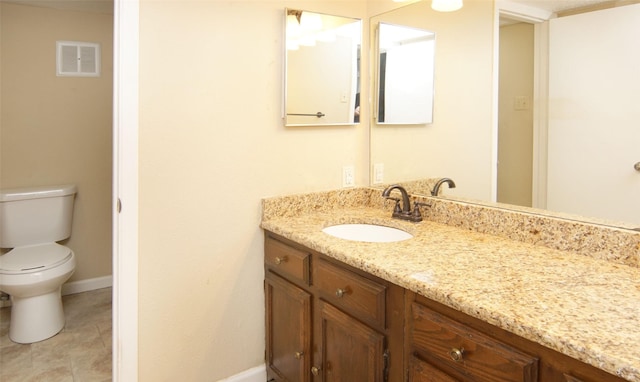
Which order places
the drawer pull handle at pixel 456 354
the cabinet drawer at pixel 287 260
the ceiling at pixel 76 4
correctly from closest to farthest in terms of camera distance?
the drawer pull handle at pixel 456 354, the cabinet drawer at pixel 287 260, the ceiling at pixel 76 4

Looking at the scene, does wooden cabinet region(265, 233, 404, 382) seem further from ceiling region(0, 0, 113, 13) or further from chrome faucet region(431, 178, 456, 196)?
ceiling region(0, 0, 113, 13)

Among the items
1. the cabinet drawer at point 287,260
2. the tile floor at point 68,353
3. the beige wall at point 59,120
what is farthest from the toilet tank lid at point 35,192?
the cabinet drawer at point 287,260

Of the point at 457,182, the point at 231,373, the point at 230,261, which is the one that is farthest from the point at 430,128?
the point at 231,373

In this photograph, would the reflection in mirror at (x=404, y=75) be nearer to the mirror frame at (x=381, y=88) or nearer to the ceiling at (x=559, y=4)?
the mirror frame at (x=381, y=88)

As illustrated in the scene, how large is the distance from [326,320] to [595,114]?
113 cm

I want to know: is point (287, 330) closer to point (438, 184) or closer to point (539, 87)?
Result: point (438, 184)

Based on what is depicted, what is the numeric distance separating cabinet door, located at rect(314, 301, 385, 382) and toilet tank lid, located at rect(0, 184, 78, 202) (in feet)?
7.51

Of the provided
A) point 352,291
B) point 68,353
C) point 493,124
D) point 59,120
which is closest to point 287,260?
point 352,291

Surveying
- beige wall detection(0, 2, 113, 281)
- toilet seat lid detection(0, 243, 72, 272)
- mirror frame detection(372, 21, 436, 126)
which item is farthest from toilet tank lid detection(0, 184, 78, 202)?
mirror frame detection(372, 21, 436, 126)

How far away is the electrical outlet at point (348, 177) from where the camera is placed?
84.9 inches

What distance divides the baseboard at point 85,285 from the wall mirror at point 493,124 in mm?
2440

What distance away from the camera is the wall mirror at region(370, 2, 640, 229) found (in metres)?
1.29

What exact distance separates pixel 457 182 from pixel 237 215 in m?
0.98

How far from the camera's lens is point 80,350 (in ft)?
7.82
